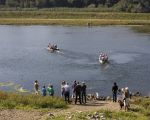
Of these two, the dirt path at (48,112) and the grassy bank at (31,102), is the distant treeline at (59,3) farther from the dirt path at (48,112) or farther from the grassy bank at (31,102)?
the grassy bank at (31,102)

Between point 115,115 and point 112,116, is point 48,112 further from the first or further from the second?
point 115,115

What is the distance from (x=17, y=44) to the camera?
9538 centimetres

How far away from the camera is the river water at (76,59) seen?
182ft

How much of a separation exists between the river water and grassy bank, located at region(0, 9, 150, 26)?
56.6ft

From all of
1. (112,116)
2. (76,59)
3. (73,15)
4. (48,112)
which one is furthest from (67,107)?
(73,15)

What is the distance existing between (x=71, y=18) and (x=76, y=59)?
78.9 metres

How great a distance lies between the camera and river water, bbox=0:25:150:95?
182ft

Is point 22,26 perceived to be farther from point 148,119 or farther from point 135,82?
point 148,119

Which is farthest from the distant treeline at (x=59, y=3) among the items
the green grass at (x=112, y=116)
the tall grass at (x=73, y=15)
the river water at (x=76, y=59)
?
the green grass at (x=112, y=116)

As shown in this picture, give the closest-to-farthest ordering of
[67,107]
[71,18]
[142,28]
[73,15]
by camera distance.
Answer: [67,107] < [142,28] < [71,18] < [73,15]

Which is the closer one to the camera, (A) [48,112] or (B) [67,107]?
(A) [48,112]

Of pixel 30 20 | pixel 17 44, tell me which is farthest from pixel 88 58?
pixel 30 20

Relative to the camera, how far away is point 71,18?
151500mm

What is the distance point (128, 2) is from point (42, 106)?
136 m
